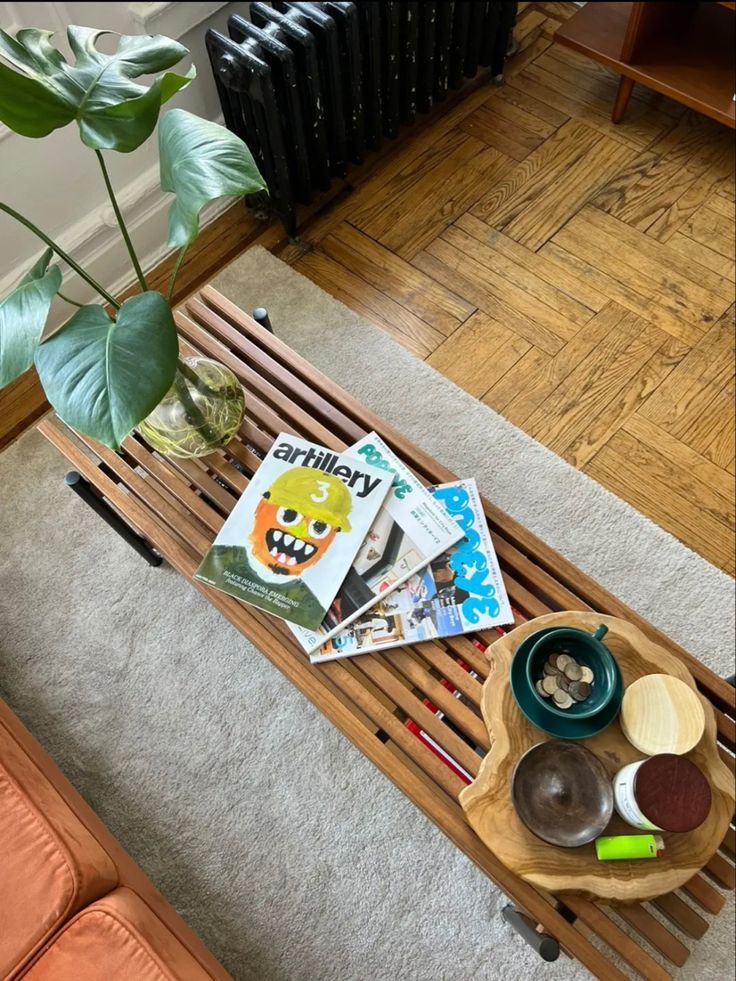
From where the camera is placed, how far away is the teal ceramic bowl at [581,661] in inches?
36.7

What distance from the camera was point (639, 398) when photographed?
5.41 feet

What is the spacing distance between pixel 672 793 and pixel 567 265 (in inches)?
50.0

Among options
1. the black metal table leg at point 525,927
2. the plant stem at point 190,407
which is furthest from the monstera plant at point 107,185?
the black metal table leg at point 525,927

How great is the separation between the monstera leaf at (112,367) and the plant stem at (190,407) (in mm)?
191

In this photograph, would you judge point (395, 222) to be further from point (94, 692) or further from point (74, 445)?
point (94, 692)

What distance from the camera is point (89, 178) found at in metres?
1.64

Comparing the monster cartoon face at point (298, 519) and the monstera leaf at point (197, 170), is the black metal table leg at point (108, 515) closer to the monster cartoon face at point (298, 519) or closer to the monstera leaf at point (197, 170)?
the monster cartoon face at point (298, 519)

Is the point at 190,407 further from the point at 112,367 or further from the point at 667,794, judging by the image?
the point at 667,794

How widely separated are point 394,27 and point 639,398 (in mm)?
898

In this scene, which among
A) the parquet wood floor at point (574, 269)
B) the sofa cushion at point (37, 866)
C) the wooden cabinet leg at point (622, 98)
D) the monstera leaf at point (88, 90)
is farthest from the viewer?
the wooden cabinet leg at point (622, 98)

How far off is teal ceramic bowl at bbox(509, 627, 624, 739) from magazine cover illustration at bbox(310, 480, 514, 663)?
0.35ft

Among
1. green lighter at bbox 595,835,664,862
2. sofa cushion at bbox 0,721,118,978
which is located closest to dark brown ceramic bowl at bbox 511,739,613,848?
green lighter at bbox 595,835,664,862

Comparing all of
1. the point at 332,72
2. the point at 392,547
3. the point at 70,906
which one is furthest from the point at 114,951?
the point at 332,72

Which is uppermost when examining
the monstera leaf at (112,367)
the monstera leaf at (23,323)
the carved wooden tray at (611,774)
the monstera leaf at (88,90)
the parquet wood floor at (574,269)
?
the monstera leaf at (88,90)
